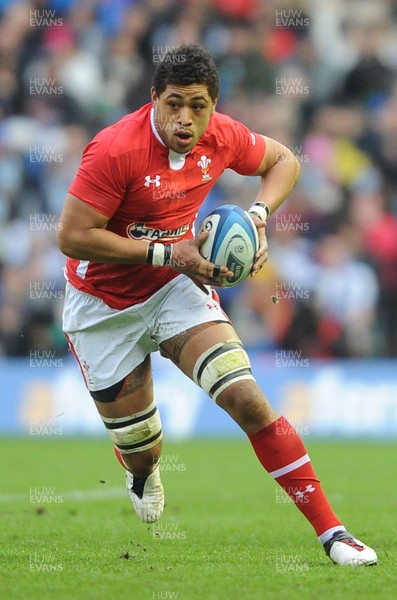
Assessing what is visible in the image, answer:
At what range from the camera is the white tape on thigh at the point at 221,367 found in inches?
241

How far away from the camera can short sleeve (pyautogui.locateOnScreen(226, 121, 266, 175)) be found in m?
6.82

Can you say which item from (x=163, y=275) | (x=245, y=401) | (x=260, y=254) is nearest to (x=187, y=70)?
(x=260, y=254)

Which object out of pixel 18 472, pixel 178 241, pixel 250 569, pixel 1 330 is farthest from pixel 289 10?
pixel 250 569

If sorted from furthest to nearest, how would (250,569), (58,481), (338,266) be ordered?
(338,266) < (58,481) < (250,569)

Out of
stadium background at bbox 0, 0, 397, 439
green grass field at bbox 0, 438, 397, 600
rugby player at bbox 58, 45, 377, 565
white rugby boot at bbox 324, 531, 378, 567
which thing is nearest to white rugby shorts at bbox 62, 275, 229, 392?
rugby player at bbox 58, 45, 377, 565

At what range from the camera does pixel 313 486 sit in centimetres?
612

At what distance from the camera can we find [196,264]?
6.11 metres

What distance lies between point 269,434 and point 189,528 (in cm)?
189

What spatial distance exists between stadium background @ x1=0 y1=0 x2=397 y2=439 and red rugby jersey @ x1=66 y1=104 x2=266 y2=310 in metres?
7.29

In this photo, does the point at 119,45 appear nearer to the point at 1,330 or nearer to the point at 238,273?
the point at 1,330

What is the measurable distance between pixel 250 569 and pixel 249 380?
3.23 feet

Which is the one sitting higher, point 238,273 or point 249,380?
point 238,273

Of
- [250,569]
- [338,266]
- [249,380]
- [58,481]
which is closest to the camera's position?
[250,569]

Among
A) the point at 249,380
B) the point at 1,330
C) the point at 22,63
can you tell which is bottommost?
the point at 1,330
